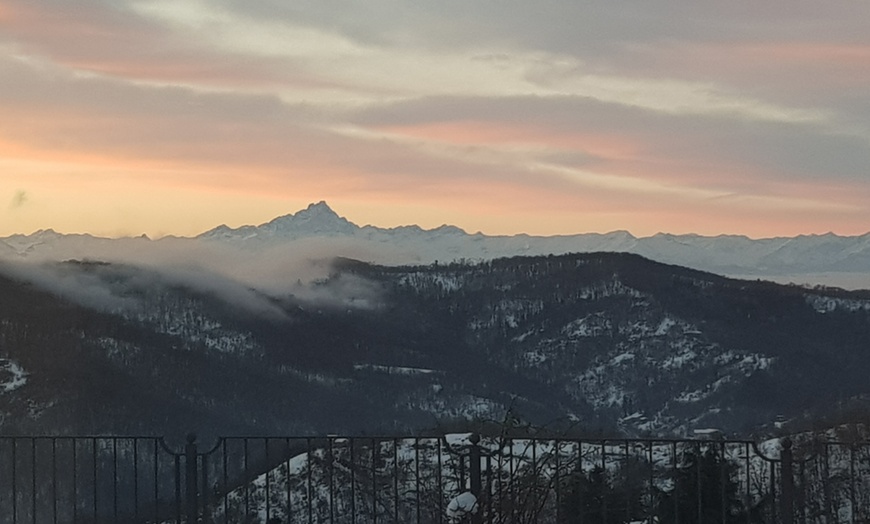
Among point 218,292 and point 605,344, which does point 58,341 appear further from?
point 218,292

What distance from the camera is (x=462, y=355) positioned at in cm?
14562

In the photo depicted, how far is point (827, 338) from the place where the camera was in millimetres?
127375

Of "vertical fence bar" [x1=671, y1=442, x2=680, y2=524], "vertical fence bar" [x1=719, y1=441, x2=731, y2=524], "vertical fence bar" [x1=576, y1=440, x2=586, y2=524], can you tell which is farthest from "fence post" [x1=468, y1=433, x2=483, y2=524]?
"vertical fence bar" [x1=719, y1=441, x2=731, y2=524]


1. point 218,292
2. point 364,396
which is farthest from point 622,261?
point 218,292

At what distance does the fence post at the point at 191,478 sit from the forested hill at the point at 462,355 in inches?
2780

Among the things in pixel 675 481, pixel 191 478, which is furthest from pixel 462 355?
pixel 675 481

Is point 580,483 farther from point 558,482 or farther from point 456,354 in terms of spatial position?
point 456,354

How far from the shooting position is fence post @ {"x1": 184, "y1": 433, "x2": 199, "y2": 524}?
8.68m

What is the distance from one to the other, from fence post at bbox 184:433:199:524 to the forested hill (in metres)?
70.6

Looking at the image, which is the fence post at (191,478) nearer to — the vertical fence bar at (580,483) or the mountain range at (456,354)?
the vertical fence bar at (580,483)

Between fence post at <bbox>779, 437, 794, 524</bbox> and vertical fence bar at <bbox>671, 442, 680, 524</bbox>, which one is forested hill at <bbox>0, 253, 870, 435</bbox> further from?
fence post at <bbox>779, 437, 794, 524</bbox>

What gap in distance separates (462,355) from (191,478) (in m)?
137

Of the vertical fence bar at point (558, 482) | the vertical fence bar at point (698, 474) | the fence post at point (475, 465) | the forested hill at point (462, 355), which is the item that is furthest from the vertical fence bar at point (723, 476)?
the forested hill at point (462, 355)

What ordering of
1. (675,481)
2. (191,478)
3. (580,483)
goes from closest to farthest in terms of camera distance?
(580,483)
(675,481)
(191,478)
